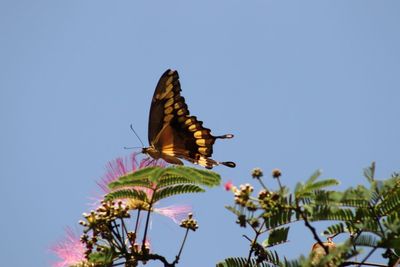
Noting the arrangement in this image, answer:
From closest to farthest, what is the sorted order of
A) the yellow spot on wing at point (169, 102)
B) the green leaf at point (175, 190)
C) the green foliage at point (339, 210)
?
Answer: 1. the green foliage at point (339, 210)
2. the green leaf at point (175, 190)
3. the yellow spot on wing at point (169, 102)

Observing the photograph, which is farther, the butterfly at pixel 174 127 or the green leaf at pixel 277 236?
the butterfly at pixel 174 127

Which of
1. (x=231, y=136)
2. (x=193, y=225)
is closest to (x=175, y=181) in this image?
(x=193, y=225)

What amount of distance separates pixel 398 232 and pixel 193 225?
149 cm

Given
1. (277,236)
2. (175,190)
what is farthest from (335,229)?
(175,190)

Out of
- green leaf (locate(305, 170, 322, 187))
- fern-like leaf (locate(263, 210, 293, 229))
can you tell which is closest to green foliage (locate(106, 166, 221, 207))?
fern-like leaf (locate(263, 210, 293, 229))

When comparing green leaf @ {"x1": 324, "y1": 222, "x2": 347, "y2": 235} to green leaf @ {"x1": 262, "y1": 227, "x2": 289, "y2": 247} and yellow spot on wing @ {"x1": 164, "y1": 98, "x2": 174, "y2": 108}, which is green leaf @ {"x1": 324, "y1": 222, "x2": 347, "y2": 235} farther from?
yellow spot on wing @ {"x1": 164, "y1": 98, "x2": 174, "y2": 108}

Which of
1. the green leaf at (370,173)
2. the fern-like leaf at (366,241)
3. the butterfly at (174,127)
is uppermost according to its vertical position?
the butterfly at (174,127)

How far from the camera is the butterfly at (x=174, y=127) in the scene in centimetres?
625

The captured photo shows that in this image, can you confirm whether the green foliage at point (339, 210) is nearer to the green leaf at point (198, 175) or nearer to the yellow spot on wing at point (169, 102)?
the green leaf at point (198, 175)

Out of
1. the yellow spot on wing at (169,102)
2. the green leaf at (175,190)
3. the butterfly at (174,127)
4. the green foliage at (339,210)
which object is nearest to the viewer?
the green foliage at (339,210)

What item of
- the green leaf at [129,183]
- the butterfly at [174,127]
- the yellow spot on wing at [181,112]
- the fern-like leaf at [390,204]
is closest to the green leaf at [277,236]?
the fern-like leaf at [390,204]

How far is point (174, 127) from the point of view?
6.46m

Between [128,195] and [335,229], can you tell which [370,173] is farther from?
[128,195]

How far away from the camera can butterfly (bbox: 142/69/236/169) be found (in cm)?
625
